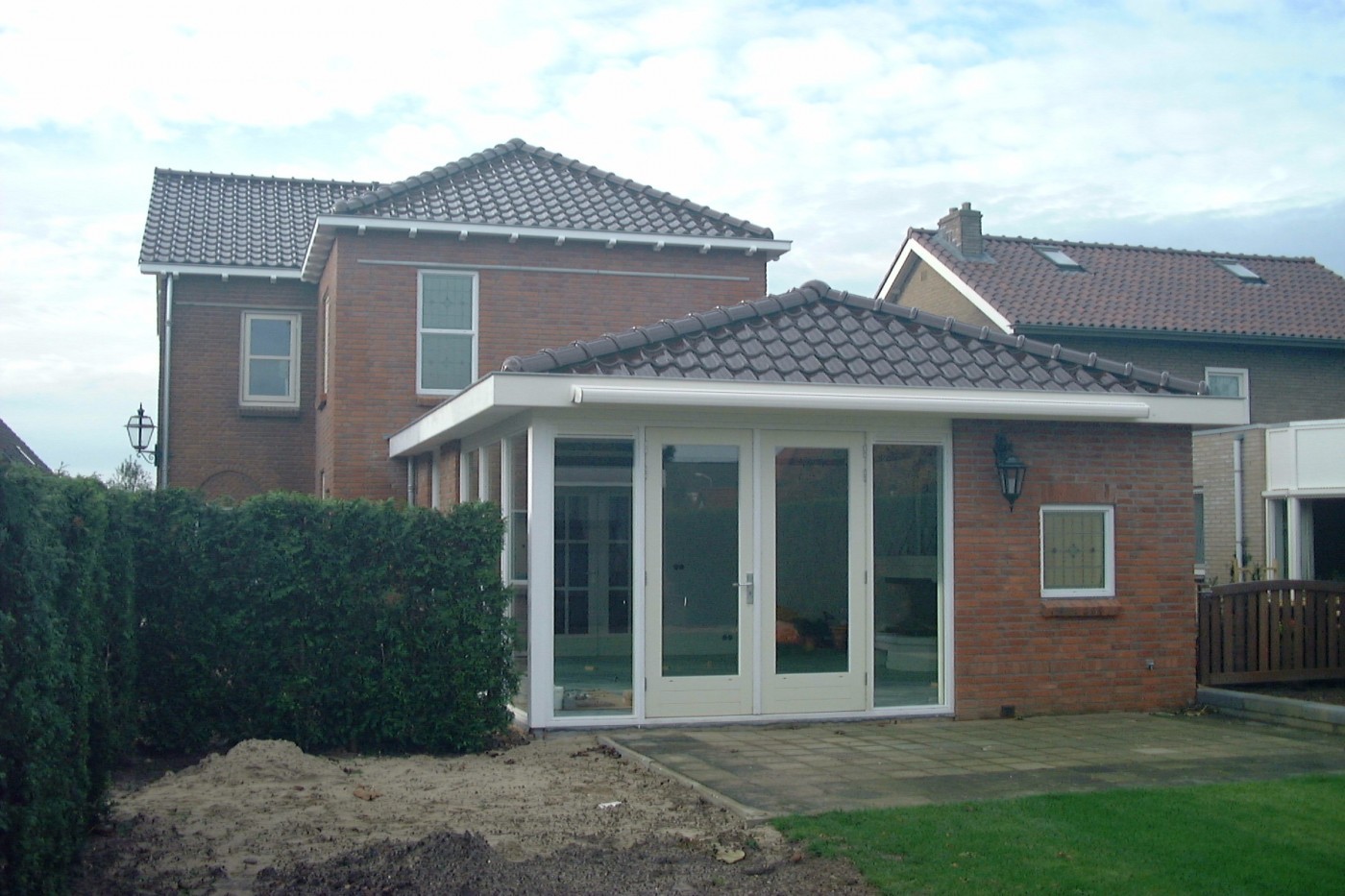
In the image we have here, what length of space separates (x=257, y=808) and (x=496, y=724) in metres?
2.71

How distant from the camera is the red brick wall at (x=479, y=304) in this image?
1723cm

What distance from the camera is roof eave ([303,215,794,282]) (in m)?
17.3

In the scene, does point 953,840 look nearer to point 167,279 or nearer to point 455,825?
point 455,825

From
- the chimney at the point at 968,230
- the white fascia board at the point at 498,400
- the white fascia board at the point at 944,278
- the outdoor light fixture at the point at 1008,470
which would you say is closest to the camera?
the white fascia board at the point at 498,400

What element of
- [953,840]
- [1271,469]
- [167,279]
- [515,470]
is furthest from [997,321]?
[953,840]

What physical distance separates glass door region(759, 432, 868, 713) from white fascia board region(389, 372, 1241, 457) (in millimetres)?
559

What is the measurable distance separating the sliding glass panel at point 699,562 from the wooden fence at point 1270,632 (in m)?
5.31

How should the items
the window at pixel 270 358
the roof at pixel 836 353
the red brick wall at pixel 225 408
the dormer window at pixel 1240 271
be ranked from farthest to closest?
the dormer window at pixel 1240 271 → the window at pixel 270 358 → the red brick wall at pixel 225 408 → the roof at pixel 836 353

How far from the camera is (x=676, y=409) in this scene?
1114cm

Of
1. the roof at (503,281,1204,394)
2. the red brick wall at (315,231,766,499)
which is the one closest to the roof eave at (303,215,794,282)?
the red brick wall at (315,231,766,499)

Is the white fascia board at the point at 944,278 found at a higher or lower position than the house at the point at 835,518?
higher

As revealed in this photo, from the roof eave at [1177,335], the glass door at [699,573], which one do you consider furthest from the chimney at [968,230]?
the glass door at [699,573]

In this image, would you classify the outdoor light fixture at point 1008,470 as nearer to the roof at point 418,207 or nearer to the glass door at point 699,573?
the glass door at point 699,573

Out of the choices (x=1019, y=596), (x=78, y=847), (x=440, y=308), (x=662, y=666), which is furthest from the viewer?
(x=440, y=308)
